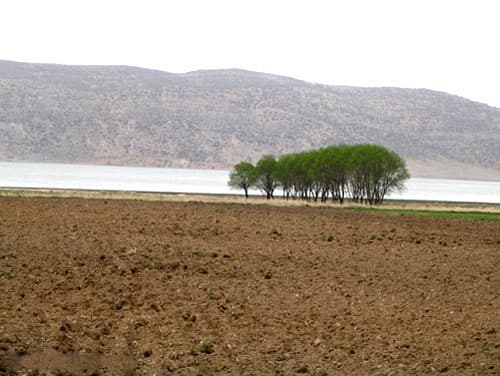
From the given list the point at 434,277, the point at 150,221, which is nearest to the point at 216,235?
the point at 150,221

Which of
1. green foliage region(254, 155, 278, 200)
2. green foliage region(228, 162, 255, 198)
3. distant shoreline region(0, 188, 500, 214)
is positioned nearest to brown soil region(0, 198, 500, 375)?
distant shoreline region(0, 188, 500, 214)

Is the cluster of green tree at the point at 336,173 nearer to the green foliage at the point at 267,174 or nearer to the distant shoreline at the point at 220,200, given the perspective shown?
the green foliage at the point at 267,174

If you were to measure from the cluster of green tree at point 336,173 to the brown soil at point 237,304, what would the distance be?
5573 centimetres

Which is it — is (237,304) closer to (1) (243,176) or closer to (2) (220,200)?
(2) (220,200)

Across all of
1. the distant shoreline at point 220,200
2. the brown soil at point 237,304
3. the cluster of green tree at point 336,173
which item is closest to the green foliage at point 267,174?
the cluster of green tree at point 336,173

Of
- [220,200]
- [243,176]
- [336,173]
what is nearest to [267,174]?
[243,176]

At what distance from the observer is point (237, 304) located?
17.1 metres

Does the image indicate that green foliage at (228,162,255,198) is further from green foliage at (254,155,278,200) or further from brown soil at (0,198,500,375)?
brown soil at (0,198,500,375)

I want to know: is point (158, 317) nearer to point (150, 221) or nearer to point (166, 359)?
point (166, 359)

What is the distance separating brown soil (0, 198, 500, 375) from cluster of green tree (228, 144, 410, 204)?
183 feet

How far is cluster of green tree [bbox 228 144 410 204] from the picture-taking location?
276ft

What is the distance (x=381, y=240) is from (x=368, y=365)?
16.5 metres

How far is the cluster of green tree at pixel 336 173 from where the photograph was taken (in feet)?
276

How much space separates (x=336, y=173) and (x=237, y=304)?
70.5m
